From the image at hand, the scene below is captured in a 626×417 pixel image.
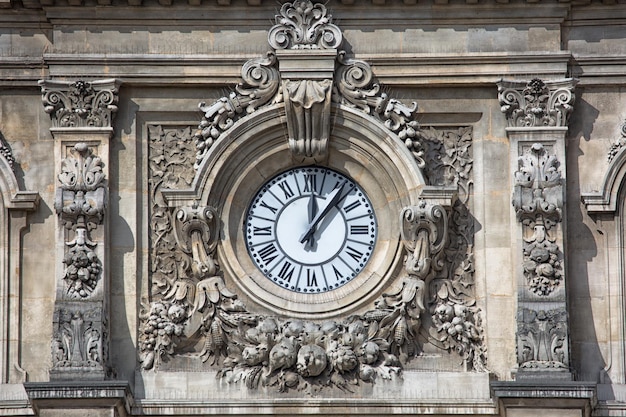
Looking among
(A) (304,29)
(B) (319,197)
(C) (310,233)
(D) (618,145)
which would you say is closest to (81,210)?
(C) (310,233)

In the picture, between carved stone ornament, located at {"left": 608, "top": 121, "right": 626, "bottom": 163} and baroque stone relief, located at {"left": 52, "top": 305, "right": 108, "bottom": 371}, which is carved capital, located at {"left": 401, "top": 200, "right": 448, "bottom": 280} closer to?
carved stone ornament, located at {"left": 608, "top": 121, "right": 626, "bottom": 163}

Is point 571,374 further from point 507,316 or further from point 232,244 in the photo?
point 232,244

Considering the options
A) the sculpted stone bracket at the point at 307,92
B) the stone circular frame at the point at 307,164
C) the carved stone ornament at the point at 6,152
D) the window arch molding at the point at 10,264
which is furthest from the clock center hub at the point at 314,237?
the carved stone ornament at the point at 6,152

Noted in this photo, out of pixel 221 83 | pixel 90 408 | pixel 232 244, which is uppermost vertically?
pixel 221 83

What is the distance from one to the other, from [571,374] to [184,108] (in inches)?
235

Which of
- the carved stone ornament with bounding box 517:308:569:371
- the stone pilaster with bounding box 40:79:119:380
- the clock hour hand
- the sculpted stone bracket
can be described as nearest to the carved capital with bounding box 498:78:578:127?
the sculpted stone bracket

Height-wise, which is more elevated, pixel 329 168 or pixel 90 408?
pixel 329 168

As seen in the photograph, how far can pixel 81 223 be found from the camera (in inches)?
1139

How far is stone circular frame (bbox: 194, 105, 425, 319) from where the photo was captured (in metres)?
29.2

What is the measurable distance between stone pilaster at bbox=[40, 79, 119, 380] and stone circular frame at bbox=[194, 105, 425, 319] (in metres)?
1.35

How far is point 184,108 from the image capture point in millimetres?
29594

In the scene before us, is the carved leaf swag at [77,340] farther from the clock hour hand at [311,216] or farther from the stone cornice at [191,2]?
the stone cornice at [191,2]

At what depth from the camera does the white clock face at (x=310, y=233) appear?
96.3ft

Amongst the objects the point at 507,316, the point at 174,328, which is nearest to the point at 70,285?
the point at 174,328
